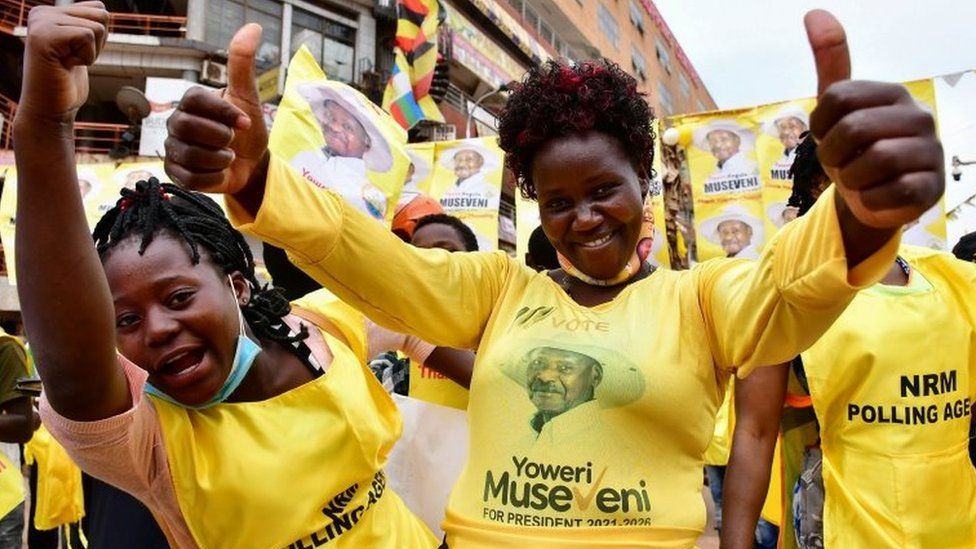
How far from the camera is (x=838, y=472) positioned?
6.98ft

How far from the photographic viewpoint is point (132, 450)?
1.35 metres

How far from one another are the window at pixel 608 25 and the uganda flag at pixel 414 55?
1822 centimetres

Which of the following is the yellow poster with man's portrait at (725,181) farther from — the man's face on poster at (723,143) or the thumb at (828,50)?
the thumb at (828,50)

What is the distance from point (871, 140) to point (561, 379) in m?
0.74

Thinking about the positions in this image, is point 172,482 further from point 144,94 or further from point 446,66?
point 446,66

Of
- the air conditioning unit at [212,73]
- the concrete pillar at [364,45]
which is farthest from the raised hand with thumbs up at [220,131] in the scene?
the concrete pillar at [364,45]

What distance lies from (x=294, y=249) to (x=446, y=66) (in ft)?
67.4

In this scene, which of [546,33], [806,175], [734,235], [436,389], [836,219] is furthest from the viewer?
[546,33]

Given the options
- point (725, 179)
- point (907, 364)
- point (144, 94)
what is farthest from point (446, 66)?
point (907, 364)

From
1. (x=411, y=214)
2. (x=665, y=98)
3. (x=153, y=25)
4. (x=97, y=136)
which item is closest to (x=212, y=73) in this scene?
(x=153, y=25)

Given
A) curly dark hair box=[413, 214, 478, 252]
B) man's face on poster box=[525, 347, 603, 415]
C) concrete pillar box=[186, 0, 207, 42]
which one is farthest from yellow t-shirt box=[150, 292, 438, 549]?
concrete pillar box=[186, 0, 207, 42]

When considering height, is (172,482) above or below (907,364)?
below

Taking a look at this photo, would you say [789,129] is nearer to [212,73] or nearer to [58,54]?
[58,54]

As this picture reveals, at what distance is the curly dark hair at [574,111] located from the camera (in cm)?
165
